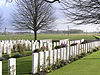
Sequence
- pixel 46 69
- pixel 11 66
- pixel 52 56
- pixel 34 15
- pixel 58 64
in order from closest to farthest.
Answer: pixel 11 66, pixel 46 69, pixel 52 56, pixel 58 64, pixel 34 15

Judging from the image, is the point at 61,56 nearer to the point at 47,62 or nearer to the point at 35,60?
the point at 47,62

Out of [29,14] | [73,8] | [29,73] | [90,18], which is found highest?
[29,14]

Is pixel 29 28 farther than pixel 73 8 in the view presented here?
Yes

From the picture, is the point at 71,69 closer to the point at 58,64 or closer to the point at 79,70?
the point at 79,70

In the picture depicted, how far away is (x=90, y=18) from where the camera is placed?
7.74 meters

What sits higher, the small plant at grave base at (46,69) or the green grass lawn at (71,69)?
the small plant at grave base at (46,69)

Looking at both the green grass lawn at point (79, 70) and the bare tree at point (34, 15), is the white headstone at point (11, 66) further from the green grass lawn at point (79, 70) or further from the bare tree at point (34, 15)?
the bare tree at point (34, 15)

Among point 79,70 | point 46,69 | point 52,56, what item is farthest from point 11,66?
point 79,70

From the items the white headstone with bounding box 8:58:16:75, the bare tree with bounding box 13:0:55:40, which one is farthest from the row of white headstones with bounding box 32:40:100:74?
the bare tree with bounding box 13:0:55:40

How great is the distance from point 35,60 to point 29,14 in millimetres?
15730

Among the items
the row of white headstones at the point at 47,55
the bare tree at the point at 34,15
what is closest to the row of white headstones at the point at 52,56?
the row of white headstones at the point at 47,55

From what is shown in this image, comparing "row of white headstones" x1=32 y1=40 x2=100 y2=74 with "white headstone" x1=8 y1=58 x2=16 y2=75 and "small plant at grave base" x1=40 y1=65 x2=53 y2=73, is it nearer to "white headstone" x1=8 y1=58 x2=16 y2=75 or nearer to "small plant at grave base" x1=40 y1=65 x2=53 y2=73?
"small plant at grave base" x1=40 y1=65 x2=53 y2=73

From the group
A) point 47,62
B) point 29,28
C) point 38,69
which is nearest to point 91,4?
point 47,62

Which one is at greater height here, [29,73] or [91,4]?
[91,4]
